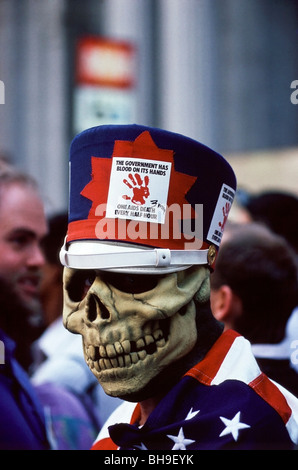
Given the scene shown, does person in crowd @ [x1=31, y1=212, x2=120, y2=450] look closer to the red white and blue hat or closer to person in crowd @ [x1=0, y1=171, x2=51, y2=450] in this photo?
person in crowd @ [x1=0, y1=171, x2=51, y2=450]

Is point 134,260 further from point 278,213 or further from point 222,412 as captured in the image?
point 278,213

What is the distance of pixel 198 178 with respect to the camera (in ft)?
6.54

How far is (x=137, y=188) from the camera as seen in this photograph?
194 centimetres

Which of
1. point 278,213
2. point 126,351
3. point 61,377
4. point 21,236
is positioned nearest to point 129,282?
point 126,351

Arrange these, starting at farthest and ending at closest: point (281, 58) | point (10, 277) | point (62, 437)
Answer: point (281, 58), point (10, 277), point (62, 437)

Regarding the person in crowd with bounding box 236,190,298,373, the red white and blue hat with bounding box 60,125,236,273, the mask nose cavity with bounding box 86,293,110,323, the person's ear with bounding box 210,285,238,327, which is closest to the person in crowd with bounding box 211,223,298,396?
the person's ear with bounding box 210,285,238,327

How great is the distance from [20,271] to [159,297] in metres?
1.66

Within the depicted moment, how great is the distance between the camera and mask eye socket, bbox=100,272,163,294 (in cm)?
194

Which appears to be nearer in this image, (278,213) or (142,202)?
(142,202)

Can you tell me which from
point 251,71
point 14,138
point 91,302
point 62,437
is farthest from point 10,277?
point 14,138

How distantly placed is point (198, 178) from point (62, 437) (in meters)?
1.57

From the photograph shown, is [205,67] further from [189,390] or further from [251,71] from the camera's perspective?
[189,390]

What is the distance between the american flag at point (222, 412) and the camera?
1833mm
